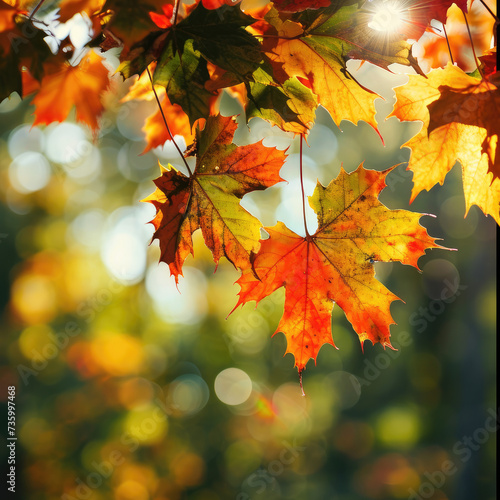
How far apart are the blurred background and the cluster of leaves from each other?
797 cm

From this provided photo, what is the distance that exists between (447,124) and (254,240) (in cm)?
49

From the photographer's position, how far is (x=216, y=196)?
3.14ft

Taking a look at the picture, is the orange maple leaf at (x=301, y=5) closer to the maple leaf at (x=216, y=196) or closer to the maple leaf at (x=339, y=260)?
the maple leaf at (x=216, y=196)

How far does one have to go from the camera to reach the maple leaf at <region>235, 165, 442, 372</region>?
1.10m

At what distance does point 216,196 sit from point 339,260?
37 centimetres

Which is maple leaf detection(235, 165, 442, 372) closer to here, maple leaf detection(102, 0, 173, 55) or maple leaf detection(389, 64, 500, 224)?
maple leaf detection(389, 64, 500, 224)

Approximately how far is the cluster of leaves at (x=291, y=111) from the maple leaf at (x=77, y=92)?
0.17 metres

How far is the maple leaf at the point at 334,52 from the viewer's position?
0.81 meters

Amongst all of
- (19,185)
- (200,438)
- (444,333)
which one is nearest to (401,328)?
(444,333)

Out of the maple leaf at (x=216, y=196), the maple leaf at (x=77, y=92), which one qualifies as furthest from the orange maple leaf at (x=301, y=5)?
the maple leaf at (x=77, y=92)

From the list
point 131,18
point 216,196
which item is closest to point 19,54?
point 131,18

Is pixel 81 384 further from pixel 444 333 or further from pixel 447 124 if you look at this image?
pixel 447 124

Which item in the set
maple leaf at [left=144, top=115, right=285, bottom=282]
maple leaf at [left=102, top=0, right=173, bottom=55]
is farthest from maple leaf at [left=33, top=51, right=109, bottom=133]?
maple leaf at [left=102, top=0, right=173, bottom=55]

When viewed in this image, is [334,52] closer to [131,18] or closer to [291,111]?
[291,111]
